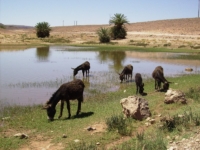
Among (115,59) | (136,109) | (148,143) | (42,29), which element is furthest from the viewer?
(42,29)

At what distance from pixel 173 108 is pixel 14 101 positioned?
9.23 meters

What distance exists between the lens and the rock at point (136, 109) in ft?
35.0

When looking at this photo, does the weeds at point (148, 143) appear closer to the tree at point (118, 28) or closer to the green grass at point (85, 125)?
→ the green grass at point (85, 125)

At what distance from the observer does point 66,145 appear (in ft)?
28.8

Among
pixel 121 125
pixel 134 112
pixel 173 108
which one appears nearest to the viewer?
pixel 121 125

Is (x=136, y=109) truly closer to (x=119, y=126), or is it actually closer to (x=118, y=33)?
(x=119, y=126)

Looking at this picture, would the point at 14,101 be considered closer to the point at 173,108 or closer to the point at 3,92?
the point at 3,92

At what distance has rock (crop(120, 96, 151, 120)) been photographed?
35.0 feet

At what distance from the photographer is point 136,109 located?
10.6 metres

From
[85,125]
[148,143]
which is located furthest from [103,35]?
[148,143]

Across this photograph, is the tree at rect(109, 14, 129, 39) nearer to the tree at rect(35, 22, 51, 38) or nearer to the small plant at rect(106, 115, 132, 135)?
the tree at rect(35, 22, 51, 38)

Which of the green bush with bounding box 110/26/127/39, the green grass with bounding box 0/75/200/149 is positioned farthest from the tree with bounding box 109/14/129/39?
the green grass with bounding box 0/75/200/149

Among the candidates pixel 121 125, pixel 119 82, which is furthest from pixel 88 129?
pixel 119 82

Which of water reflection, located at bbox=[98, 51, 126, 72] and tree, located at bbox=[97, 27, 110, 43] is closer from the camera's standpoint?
water reflection, located at bbox=[98, 51, 126, 72]
